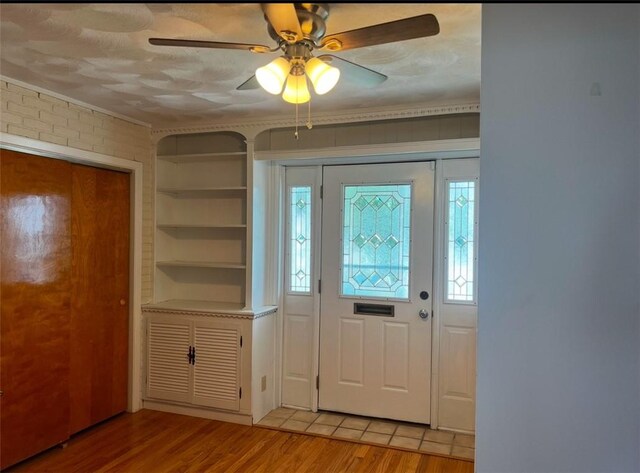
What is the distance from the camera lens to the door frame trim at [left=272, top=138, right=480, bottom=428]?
3.12m

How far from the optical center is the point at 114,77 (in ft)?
8.45

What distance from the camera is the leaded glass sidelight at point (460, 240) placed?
323 cm

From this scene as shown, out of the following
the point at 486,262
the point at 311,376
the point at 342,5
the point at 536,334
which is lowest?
the point at 311,376

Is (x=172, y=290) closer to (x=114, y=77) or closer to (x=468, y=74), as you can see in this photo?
(x=114, y=77)

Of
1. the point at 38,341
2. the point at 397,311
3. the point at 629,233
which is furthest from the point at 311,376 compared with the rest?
the point at 629,233

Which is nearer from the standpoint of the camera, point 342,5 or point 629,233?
point 629,233

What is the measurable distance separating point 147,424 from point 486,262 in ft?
10.7

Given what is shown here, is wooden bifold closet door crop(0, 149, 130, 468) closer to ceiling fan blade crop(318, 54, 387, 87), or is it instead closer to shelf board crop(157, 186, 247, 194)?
shelf board crop(157, 186, 247, 194)

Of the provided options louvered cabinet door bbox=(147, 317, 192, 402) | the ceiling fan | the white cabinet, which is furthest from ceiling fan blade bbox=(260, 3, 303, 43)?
louvered cabinet door bbox=(147, 317, 192, 402)

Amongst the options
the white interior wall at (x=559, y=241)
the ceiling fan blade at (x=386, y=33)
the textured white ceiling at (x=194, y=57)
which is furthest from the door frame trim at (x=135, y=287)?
the white interior wall at (x=559, y=241)

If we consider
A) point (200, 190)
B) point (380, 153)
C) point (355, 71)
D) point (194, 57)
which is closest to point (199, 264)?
point (200, 190)

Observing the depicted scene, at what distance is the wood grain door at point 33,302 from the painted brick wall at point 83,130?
0.60 ft

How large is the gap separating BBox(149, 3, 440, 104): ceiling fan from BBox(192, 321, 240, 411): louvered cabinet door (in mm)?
2126

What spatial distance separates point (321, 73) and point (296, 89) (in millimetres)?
168
